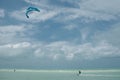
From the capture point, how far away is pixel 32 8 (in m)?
25.5

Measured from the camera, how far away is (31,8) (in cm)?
2562

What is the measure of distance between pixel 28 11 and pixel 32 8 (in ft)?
1.94

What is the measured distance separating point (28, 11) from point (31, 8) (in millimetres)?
507

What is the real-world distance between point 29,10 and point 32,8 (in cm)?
43

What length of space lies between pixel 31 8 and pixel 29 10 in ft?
1.18

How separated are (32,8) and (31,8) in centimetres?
15

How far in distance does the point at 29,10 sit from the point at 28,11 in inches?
7.1

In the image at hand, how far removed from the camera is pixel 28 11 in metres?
25.6

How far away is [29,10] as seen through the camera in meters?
25.5
